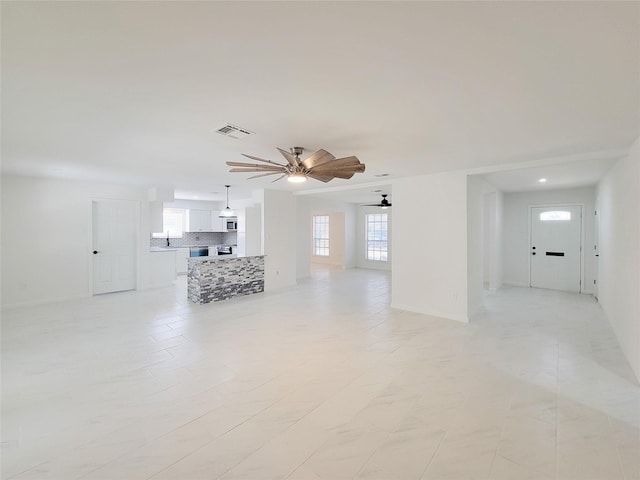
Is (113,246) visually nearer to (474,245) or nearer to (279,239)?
(279,239)

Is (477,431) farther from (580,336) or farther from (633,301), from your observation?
(580,336)

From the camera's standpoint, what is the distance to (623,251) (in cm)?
351

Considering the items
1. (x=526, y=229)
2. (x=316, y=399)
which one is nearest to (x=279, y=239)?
(x=316, y=399)

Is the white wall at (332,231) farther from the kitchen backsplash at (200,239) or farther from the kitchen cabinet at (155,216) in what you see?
the kitchen cabinet at (155,216)

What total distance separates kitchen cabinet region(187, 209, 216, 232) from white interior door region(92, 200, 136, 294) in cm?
311

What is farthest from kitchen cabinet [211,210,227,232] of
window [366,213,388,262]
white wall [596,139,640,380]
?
white wall [596,139,640,380]

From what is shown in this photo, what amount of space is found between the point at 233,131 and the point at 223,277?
3953mm

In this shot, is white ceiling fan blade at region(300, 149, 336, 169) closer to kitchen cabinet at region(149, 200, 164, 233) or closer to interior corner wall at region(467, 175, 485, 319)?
interior corner wall at region(467, 175, 485, 319)

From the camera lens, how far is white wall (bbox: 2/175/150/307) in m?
5.37

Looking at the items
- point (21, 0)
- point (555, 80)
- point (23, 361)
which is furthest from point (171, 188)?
point (555, 80)

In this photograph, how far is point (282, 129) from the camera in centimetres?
274

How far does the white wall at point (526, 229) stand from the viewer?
646 centimetres

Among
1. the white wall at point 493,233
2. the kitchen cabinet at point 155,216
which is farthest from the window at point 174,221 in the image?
the white wall at point 493,233

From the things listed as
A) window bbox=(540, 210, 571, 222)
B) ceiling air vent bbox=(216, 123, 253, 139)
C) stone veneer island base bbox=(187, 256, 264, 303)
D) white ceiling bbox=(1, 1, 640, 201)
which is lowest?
stone veneer island base bbox=(187, 256, 264, 303)
